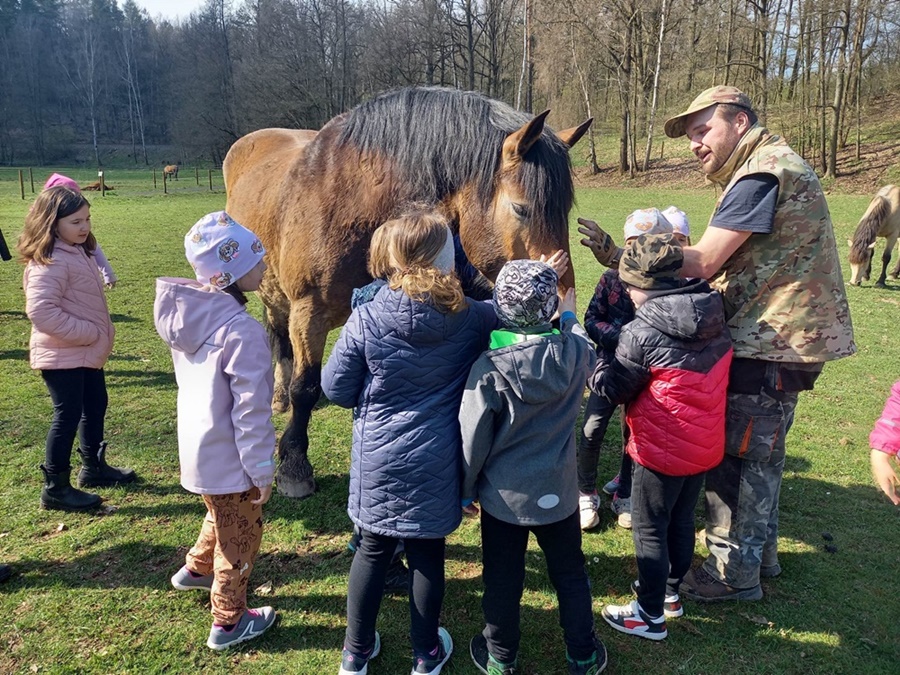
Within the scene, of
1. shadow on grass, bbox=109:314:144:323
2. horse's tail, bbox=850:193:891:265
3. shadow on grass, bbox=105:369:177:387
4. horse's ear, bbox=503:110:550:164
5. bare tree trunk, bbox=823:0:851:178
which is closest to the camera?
horse's ear, bbox=503:110:550:164

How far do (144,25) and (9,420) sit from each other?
258 feet

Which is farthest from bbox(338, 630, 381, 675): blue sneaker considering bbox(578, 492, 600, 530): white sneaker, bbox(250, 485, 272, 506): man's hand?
bbox(578, 492, 600, 530): white sneaker

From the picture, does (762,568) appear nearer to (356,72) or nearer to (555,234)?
(555,234)

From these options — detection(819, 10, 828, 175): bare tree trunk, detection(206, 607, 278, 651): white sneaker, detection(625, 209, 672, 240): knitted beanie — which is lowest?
detection(206, 607, 278, 651): white sneaker

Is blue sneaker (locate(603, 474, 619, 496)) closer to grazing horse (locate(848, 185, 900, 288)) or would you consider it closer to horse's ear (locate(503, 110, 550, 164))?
horse's ear (locate(503, 110, 550, 164))

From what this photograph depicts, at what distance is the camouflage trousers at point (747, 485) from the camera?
101 inches

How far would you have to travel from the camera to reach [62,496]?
330cm

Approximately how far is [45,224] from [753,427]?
3858mm

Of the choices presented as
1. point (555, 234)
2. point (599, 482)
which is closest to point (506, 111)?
point (555, 234)

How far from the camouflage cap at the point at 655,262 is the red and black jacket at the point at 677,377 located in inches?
2.7

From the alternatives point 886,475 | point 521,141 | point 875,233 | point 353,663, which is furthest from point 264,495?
point 875,233

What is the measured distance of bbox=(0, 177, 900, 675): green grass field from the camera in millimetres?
2373

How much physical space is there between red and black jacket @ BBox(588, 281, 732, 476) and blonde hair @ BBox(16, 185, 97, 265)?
302 cm

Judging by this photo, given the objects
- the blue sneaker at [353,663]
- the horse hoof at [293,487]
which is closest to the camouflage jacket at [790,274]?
the blue sneaker at [353,663]
